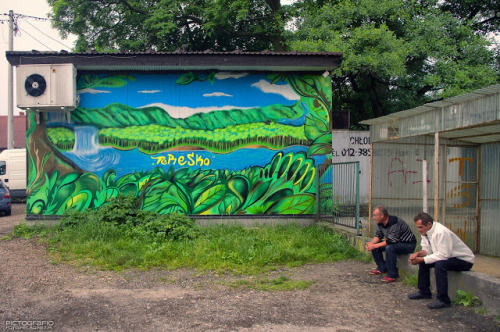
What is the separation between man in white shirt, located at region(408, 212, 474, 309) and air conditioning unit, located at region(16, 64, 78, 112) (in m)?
7.77

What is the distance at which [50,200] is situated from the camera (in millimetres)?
9883

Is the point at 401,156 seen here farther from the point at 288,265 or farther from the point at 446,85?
the point at 446,85

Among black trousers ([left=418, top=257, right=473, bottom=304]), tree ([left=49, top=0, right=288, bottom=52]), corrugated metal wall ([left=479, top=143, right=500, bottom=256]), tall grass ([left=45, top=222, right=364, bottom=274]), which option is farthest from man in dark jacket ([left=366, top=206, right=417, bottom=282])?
tree ([left=49, top=0, right=288, bottom=52])

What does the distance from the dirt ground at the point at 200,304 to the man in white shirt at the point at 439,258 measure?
0.17 metres

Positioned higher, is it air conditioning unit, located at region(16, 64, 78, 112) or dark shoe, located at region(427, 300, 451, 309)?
air conditioning unit, located at region(16, 64, 78, 112)

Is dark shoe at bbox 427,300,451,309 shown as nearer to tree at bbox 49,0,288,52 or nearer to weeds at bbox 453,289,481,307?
weeds at bbox 453,289,481,307

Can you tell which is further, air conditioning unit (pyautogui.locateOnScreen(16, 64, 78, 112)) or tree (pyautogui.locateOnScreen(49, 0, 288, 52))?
tree (pyautogui.locateOnScreen(49, 0, 288, 52))

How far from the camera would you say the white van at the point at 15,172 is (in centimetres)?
1912

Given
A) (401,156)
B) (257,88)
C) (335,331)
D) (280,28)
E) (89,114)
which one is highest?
(280,28)

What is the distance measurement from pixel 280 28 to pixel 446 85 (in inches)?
278

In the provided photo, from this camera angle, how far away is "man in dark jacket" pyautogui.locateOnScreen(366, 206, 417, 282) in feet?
21.7

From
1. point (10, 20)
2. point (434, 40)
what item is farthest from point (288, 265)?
point (10, 20)

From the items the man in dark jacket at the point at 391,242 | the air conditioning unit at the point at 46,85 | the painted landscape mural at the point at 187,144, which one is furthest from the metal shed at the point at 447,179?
the air conditioning unit at the point at 46,85

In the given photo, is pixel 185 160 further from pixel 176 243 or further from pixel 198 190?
pixel 176 243
